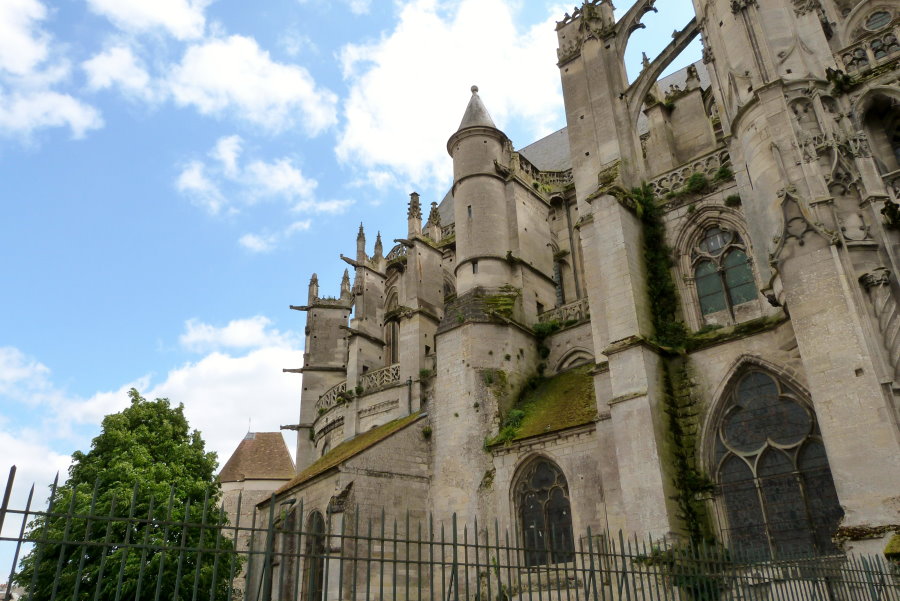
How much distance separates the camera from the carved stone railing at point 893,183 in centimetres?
1070

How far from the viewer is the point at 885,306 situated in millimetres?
9625

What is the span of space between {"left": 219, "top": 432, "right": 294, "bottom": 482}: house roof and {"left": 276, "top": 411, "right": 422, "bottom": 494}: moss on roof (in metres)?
10.2

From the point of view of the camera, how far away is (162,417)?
18.1 m

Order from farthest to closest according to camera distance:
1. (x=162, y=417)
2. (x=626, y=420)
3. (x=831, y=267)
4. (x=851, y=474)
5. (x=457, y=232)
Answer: (x=457, y=232) < (x=162, y=417) < (x=626, y=420) < (x=831, y=267) < (x=851, y=474)

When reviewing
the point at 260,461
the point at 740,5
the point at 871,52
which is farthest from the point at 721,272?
the point at 260,461

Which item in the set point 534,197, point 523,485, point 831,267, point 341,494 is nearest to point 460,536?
point 523,485

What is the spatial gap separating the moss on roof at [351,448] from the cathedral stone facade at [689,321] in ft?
0.83

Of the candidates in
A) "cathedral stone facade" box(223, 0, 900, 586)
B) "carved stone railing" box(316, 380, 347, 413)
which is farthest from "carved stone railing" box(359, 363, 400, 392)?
"carved stone railing" box(316, 380, 347, 413)

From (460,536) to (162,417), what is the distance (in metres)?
8.46

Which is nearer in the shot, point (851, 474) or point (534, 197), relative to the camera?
point (851, 474)

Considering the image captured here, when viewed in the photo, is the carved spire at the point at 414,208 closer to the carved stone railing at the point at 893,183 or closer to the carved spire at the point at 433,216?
the carved spire at the point at 433,216

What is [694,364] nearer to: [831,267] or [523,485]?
[831,267]

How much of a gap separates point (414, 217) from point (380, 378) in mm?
6047

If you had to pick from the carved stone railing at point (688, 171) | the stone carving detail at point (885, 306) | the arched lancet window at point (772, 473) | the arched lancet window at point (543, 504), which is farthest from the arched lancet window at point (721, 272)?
the arched lancet window at point (543, 504)
